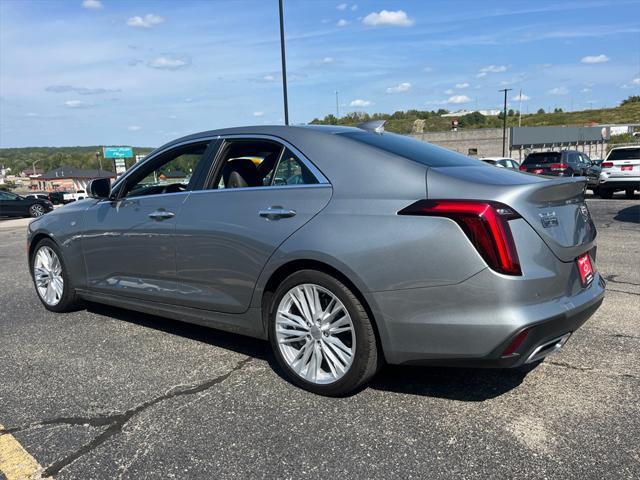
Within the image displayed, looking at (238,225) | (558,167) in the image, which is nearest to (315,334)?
(238,225)

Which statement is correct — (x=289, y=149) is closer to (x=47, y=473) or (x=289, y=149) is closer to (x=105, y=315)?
(x=47, y=473)

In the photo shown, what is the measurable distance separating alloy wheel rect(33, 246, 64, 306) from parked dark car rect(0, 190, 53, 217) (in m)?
21.3

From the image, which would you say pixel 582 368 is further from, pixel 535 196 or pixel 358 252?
pixel 358 252

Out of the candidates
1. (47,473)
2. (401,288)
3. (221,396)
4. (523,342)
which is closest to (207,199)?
(221,396)

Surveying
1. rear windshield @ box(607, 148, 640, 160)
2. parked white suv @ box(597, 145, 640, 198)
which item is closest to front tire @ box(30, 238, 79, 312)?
parked white suv @ box(597, 145, 640, 198)

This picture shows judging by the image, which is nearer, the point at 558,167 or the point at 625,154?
the point at 625,154

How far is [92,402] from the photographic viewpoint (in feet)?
11.1

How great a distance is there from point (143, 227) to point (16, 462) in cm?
198

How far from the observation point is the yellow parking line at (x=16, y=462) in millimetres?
2611

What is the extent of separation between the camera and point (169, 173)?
469 cm

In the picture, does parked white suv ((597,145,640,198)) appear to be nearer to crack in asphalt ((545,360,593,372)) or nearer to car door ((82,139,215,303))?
crack in asphalt ((545,360,593,372))

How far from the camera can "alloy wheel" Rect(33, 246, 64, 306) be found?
536 centimetres

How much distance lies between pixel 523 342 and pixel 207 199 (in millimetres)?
2302

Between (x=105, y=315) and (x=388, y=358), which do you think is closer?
(x=388, y=358)
